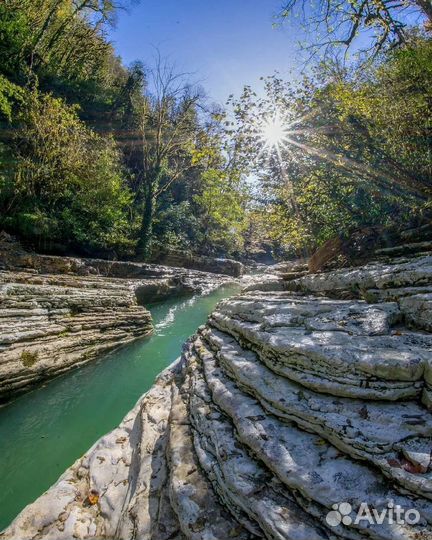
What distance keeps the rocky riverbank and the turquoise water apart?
1.19ft

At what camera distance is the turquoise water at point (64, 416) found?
3.88 m

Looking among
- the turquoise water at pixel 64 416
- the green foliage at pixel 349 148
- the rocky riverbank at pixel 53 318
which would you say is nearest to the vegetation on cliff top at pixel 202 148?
the green foliage at pixel 349 148

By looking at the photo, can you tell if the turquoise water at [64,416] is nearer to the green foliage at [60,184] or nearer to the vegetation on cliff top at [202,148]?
the vegetation on cliff top at [202,148]

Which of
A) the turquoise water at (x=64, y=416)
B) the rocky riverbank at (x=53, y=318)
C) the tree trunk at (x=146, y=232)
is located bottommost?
the turquoise water at (x=64, y=416)

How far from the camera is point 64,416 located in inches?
207

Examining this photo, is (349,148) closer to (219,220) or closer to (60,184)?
(60,184)

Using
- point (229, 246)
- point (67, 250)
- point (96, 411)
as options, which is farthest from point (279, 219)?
point (229, 246)

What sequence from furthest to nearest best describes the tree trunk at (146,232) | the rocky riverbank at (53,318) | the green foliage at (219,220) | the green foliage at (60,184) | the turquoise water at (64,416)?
the green foliage at (219,220) < the tree trunk at (146,232) < the green foliage at (60,184) < the rocky riverbank at (53,318) < the turquoise water at (64,416)

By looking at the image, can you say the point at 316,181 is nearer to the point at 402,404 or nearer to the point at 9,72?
the point at 402,404

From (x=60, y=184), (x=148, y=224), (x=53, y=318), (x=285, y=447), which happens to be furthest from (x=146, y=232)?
(x=285, y=447)

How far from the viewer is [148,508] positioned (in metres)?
2.55

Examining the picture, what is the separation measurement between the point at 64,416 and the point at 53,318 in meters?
2.30

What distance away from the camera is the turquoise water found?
3.88m

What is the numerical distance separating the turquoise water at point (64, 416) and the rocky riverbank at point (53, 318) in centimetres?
36
